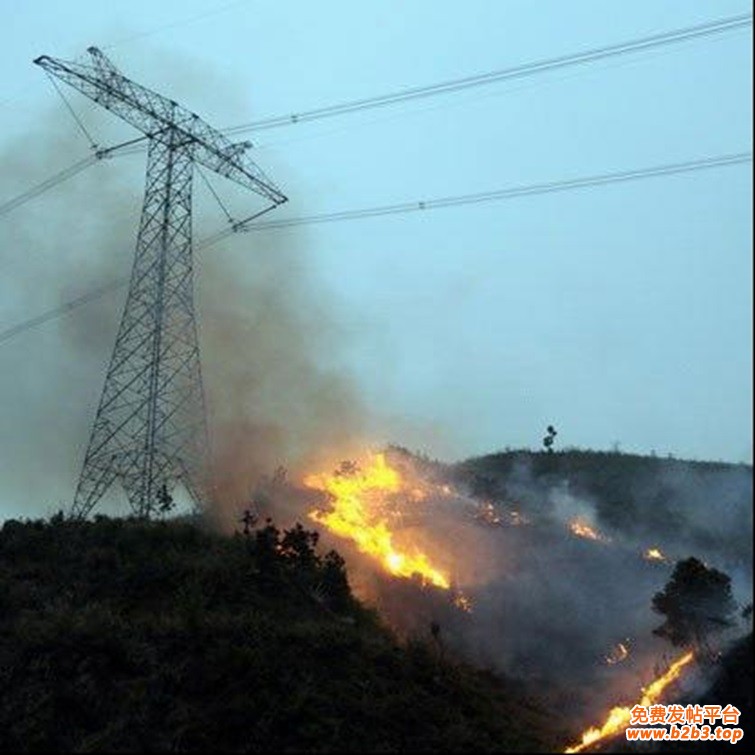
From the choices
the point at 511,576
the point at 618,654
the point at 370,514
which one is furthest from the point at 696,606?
the point at 370,514

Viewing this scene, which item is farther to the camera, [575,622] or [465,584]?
[465,584]

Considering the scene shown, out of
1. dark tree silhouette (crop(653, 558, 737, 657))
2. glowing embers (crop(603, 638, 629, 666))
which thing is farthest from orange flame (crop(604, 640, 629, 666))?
dark tree silhouette (crop(653, 558, 737, 657))

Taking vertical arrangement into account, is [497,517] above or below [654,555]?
above

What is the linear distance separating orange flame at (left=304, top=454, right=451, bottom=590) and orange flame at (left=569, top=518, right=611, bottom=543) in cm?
852

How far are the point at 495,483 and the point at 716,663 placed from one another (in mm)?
35081

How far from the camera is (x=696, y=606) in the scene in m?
28.5

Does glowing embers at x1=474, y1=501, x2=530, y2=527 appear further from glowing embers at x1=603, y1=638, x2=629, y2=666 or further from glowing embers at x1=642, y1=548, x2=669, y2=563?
glowing embers at x1=603, y1=638, x2=629, y2=666

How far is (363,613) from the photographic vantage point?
3212 cm

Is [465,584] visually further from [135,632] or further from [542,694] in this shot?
[135,632]

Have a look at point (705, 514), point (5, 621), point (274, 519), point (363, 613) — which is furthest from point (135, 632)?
point (705, 514)

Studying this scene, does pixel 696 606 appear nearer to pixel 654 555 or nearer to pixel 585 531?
pixel 654 555

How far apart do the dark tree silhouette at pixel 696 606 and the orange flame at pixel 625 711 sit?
72 cm

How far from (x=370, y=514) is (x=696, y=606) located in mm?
19222

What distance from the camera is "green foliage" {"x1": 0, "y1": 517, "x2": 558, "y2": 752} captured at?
22.1 metres
